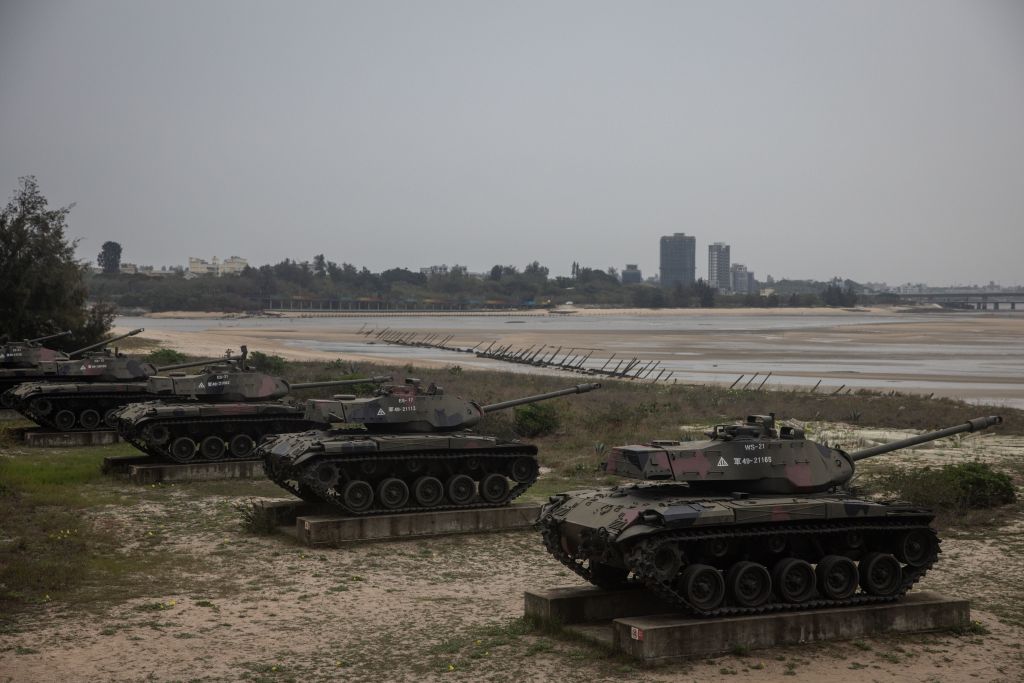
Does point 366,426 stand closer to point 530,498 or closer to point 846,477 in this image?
point 530,498

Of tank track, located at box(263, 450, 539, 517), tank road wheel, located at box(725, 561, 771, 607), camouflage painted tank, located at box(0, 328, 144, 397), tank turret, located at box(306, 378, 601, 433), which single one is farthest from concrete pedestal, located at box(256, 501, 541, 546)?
camouflage painted tank, located at box(0, 328, 144, 397)

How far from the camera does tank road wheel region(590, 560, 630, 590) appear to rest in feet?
43.7

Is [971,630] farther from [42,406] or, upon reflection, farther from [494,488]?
[42,406]

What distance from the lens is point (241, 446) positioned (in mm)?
24812

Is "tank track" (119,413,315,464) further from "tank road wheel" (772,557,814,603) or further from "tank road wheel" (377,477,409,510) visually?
"tank road wheel" (772,557,814,603)

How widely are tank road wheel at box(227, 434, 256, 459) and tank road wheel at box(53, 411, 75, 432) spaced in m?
7.85

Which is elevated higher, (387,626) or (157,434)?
(157,434)

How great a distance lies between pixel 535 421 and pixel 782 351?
46.6m

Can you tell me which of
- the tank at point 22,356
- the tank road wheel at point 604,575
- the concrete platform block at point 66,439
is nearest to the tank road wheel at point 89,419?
the concrete platform block at point 66,439

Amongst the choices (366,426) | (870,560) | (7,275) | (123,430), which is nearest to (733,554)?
(870,560)

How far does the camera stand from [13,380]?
116 feet

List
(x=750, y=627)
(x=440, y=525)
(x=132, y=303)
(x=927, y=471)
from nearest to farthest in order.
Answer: (x=750, y=627) < (x=440, y=525) < (x=927, y=471) < (x=132, y=303)

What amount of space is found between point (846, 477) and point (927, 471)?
25.6 ft

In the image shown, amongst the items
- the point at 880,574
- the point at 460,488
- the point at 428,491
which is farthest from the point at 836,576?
the point at 428,491
